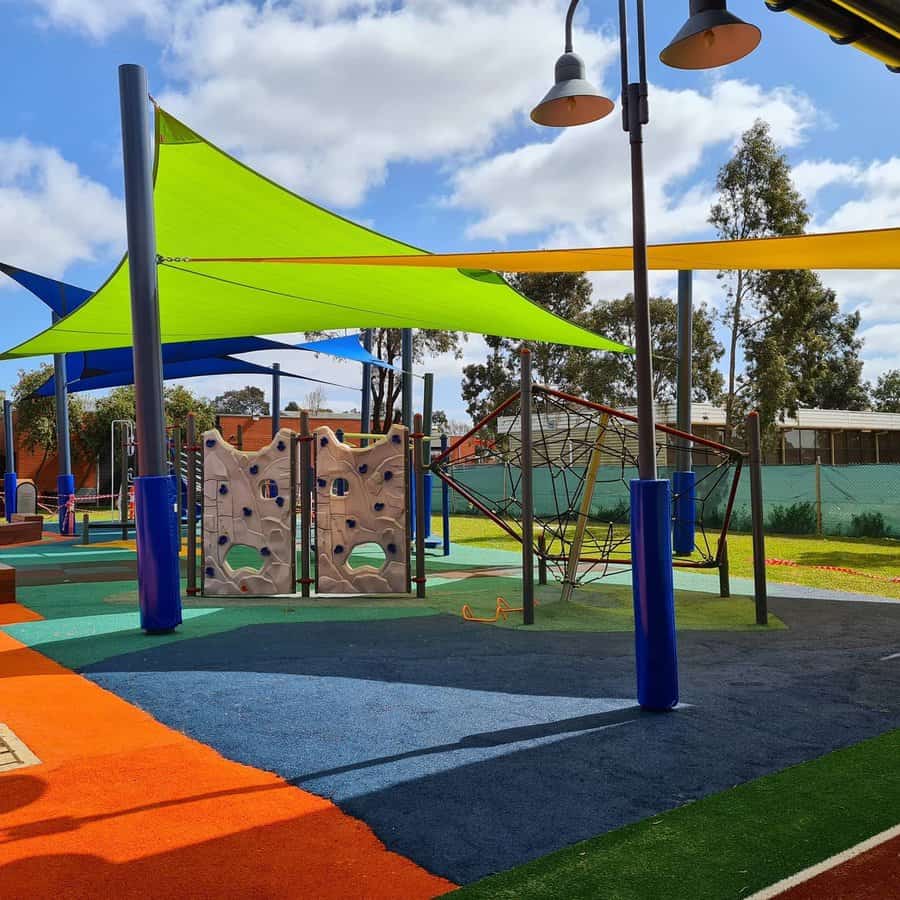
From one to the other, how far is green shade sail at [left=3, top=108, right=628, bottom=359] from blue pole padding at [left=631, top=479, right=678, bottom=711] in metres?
3.88

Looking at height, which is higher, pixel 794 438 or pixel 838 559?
pixel 794 438

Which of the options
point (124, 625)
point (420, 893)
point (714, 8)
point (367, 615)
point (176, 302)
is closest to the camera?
point (420, 893)

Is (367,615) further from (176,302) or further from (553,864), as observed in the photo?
(553,864)

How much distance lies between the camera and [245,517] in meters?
7.96

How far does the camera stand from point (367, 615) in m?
6.98

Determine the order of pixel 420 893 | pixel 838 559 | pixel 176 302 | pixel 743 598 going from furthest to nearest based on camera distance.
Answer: pixel 838 559
pixel 176 302
pixel 743 598
pixel 420 893

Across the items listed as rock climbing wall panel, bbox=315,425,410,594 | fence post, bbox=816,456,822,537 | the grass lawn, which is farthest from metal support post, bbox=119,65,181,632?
fence post, bbox=816,456,822,537

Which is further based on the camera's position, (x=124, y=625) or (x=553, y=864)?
(x=124, y=625)

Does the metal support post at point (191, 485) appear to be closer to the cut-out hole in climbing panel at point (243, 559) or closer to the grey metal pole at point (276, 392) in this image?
the cut-out hole in climbing panel at point (243, 559)

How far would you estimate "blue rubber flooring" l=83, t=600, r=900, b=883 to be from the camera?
9.19ft

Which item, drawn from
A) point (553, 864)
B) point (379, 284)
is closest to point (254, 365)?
point (379, 284)

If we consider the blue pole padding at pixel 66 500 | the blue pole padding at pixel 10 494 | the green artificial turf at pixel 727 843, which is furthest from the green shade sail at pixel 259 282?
the blue pole padding at pixel 10 494

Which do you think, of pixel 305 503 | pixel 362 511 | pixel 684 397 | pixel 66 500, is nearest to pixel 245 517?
pixel 305 503

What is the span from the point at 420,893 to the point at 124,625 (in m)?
4.85
